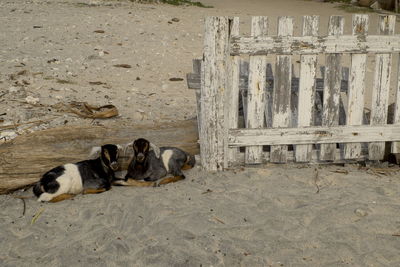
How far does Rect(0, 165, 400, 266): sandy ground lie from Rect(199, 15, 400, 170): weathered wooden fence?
1.15 ft

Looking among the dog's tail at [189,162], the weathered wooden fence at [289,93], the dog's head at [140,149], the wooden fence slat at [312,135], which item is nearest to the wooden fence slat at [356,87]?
the weathered wooden fence at [289,93]

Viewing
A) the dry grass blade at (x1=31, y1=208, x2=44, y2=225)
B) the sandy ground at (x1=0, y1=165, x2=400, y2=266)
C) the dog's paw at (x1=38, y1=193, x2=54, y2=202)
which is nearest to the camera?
the sandy ground at (x1=0, y1=165, x2=400, y2=266)

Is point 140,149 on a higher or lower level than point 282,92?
lower

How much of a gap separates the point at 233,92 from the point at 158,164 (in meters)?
1.21

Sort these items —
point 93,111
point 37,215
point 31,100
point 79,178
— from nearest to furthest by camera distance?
point 37,215 < point 79,178 < point 93,111 < point 31,100

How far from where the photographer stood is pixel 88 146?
6164 millimetres

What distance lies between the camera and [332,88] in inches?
235

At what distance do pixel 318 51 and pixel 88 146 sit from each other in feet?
9.68

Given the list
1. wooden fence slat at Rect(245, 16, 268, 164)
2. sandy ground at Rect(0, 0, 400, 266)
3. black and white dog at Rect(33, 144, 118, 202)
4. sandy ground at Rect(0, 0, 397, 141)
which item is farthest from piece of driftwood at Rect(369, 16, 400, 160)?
black and white dog at Rect(33, 144, 118, 202)

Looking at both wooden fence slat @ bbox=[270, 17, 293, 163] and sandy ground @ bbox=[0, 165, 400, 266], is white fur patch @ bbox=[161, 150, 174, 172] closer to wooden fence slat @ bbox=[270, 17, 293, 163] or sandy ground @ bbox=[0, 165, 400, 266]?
sandy ground @ bbox=[0, 165, 400, 266]

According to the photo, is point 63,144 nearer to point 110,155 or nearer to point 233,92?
point 110,155

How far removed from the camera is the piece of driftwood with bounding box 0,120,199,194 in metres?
5.66

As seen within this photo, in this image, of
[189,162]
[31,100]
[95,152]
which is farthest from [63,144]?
[31,100]

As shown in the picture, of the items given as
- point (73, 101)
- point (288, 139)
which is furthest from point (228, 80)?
point (73, 101)
